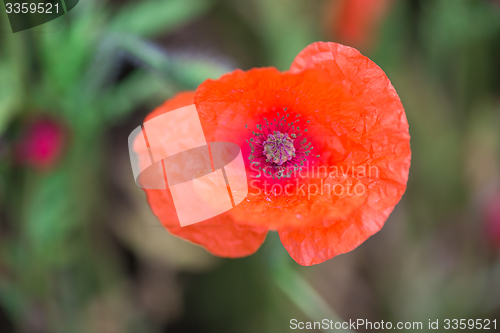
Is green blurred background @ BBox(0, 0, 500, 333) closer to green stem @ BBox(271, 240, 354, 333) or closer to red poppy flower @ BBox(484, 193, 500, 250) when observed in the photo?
red poppy flower @ BBox(484, 193, 500, 250)

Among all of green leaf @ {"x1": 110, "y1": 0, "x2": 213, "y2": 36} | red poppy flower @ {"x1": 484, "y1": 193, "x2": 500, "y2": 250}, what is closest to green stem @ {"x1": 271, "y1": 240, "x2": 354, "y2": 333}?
green leaf @ {"x1": 110, "y1": 0, "x2": 213, "y2": 36}

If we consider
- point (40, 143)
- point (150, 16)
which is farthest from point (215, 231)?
point (150, 16)

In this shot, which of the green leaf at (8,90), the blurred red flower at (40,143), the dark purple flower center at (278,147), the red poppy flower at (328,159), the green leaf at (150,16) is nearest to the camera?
the red poppy flower at (328,159)

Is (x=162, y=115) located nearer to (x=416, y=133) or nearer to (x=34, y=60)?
(x=34, y=60)

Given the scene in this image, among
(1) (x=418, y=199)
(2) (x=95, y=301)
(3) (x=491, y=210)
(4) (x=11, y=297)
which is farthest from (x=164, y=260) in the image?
(3) (x=491, y=210)

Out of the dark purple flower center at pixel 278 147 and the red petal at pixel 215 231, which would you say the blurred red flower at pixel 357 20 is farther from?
the red petal at pixel 215 231

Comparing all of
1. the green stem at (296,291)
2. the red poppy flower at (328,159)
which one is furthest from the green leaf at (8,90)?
the green stem at (296,291)

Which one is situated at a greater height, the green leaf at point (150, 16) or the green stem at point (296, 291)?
the green leaf at point (150, 16)
